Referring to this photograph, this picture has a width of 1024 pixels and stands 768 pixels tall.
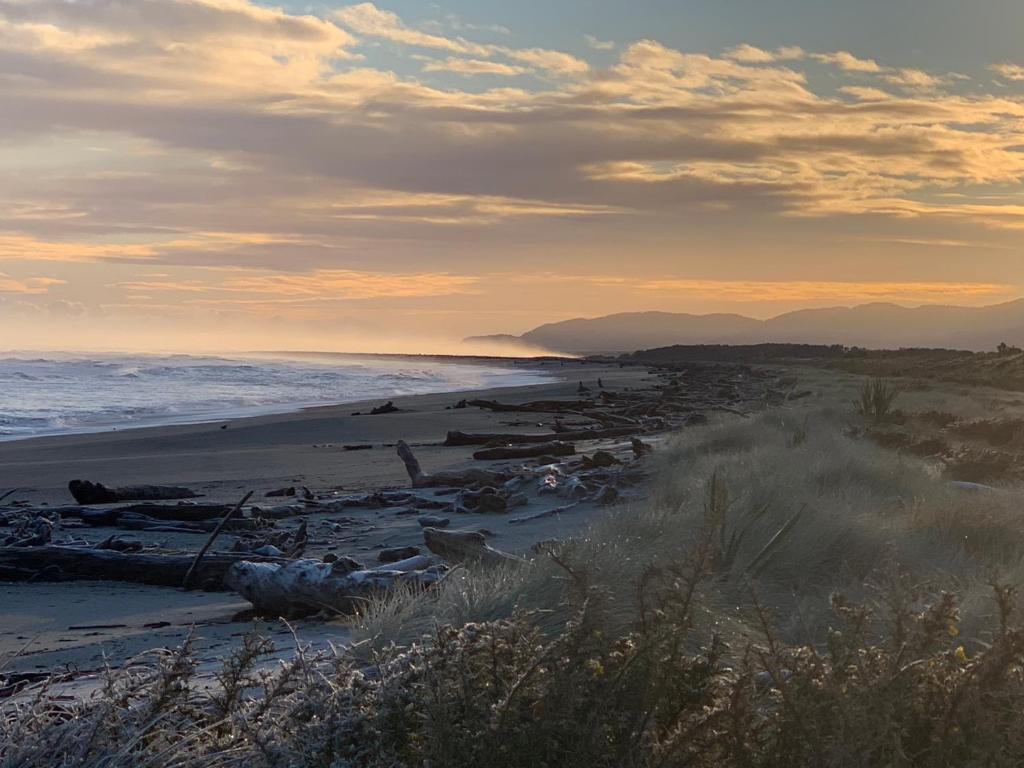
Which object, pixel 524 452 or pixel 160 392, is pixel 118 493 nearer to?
pixel 524 452

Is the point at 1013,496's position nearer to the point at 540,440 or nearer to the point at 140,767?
the point at 140,767

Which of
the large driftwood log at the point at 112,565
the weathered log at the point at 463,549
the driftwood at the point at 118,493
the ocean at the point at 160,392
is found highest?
the weathered log at the point at 463,549

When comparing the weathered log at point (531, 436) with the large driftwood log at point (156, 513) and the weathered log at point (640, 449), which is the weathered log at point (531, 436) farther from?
the large driftwood log at point (156, 513)

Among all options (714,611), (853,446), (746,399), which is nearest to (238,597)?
(714,611)

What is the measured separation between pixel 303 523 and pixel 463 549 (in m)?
2.09

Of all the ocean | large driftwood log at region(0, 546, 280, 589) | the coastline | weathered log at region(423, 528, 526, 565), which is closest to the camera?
weathered log at region(423, 528, 526, 565)

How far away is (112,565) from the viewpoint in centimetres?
730

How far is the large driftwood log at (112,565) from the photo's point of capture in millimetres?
7051

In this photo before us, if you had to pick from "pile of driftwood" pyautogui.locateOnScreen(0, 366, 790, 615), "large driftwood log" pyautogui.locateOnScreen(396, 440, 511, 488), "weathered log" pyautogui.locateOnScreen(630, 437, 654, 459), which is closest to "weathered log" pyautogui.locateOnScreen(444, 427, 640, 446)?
"pile of driftwood" pyautogui.locateOnScreen(0, 366, 790, 615)

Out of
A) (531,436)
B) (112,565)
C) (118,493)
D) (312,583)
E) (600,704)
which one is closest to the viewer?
(600,704)

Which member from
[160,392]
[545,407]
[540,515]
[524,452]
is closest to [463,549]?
[540,515]

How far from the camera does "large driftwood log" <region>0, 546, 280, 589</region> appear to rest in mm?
7051

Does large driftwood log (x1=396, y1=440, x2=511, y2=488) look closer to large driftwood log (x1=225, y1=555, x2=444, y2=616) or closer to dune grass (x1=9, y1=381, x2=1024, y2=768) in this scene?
large driftwood log (x1=225, y1=555, x2=444, y2=616)

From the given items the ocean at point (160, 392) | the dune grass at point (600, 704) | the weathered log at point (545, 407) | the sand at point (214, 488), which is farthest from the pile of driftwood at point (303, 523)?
the ocean at point (160, 392)
